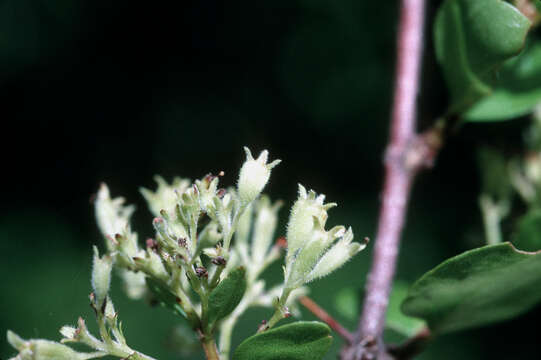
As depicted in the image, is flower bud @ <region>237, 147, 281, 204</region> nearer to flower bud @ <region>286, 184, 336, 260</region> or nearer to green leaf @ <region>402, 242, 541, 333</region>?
flower bud @ <region>286, 184, 336, 260</region>

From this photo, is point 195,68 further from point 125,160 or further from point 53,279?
point 53,279

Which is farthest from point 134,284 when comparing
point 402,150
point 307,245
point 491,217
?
point 491,217

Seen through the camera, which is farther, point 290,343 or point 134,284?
point 134,284

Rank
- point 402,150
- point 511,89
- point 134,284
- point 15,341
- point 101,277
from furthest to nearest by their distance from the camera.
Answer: point 402,150 < point 511,89 < point 134,284 < point 101,277 < point 15,341

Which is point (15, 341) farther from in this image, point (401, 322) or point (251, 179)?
point (401, 322)

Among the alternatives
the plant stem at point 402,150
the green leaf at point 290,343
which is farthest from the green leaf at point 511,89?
the green leaf at point 290,343

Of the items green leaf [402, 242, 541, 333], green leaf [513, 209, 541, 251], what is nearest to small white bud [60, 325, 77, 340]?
green leaf [402, 242, 541, 333]

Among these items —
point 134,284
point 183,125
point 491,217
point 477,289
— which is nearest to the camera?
point 477,289
